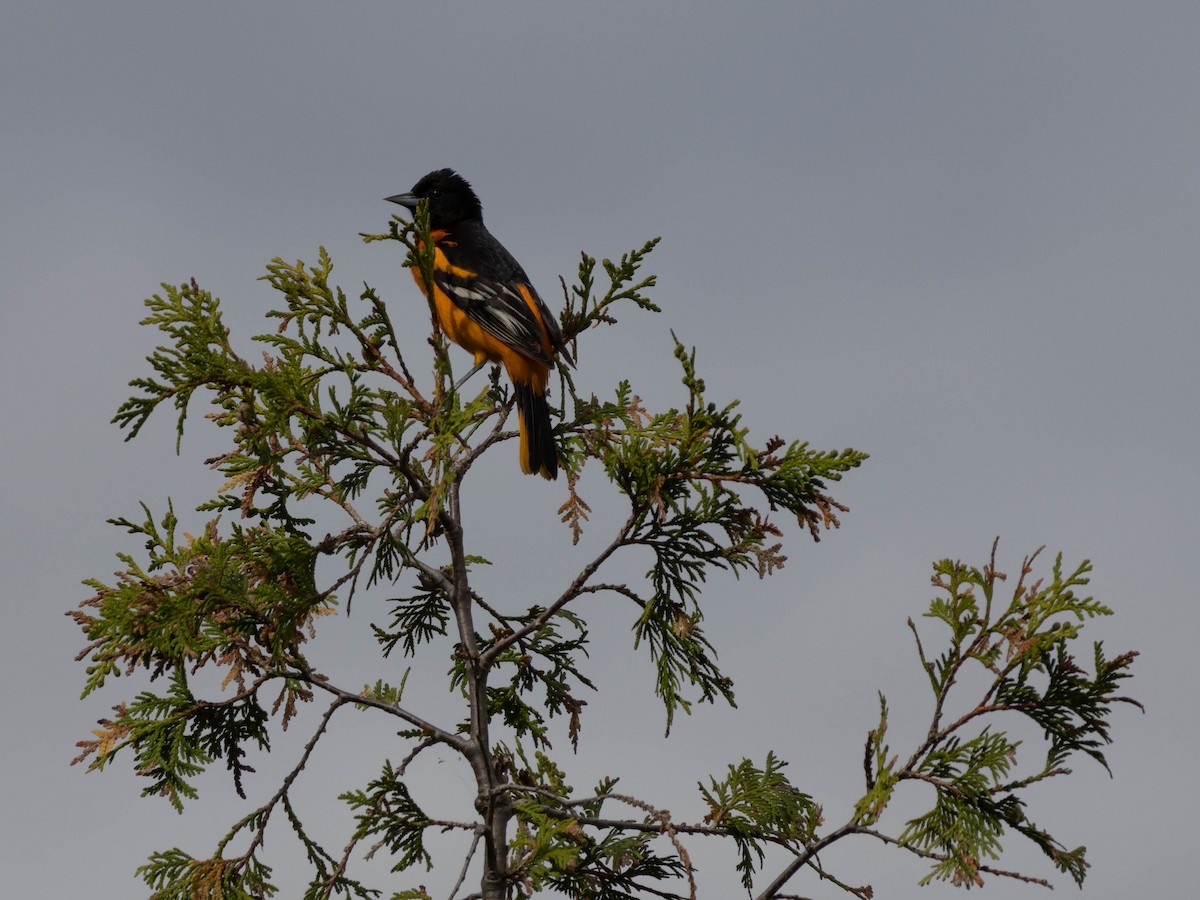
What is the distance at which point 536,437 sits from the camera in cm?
580

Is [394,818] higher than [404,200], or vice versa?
[404,200]

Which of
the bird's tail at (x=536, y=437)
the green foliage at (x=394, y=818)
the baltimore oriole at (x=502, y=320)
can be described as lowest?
the green foliage at (x=394, y=818)

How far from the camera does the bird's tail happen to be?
5.71 m

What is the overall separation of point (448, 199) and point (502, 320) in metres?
2.33

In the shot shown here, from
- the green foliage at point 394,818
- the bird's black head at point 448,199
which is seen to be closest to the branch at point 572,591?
the green foliage at point 394,818

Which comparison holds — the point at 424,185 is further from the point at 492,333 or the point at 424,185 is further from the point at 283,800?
the point at 283,800

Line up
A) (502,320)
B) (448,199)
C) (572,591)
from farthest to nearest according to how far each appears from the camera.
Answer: (448,199), (502,320), (572,591)

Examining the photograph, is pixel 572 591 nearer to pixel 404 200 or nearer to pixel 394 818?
pixel 394 818

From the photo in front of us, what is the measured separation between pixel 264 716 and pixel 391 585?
0.82 m

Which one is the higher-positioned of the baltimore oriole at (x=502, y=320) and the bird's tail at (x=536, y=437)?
the baltimore oriole at (x=502, y=320)

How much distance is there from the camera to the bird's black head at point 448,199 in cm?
839

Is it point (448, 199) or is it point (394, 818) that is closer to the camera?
point (394, 818)

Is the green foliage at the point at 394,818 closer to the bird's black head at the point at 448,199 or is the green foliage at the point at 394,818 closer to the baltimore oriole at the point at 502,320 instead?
the baltimore oriole at the point at 502,320

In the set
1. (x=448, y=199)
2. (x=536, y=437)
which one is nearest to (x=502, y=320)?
(x=536, y=437)
